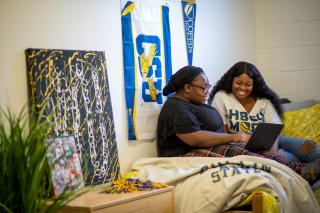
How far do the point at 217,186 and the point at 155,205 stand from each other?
1.29ft

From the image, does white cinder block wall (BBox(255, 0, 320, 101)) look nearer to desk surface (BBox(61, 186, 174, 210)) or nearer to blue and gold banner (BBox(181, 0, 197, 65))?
blue and gold banner (BBox(181, 0, 197, 65))

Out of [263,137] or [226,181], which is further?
[263,137]

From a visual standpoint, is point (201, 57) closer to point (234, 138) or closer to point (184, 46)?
point (184, 46)

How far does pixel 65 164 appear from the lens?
3039 mm

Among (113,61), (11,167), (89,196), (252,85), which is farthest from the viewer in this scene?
(252,85)

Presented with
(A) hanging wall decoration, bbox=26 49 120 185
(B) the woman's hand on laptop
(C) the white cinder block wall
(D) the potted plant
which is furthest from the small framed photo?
(C) the white cinder block wall

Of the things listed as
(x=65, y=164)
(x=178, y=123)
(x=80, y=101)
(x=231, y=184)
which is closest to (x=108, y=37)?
(x=80, y=101)

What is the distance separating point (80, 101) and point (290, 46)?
2.52 m

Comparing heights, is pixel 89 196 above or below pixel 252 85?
below

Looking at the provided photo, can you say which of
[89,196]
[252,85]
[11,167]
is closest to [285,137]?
[252,85]

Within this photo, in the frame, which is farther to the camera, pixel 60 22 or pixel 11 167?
pixel 60 22

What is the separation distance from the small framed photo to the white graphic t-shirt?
4.81 ft

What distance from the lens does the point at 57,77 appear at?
3.27 metres

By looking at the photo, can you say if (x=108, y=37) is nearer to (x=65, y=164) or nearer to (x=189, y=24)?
(x=189, y=24)
